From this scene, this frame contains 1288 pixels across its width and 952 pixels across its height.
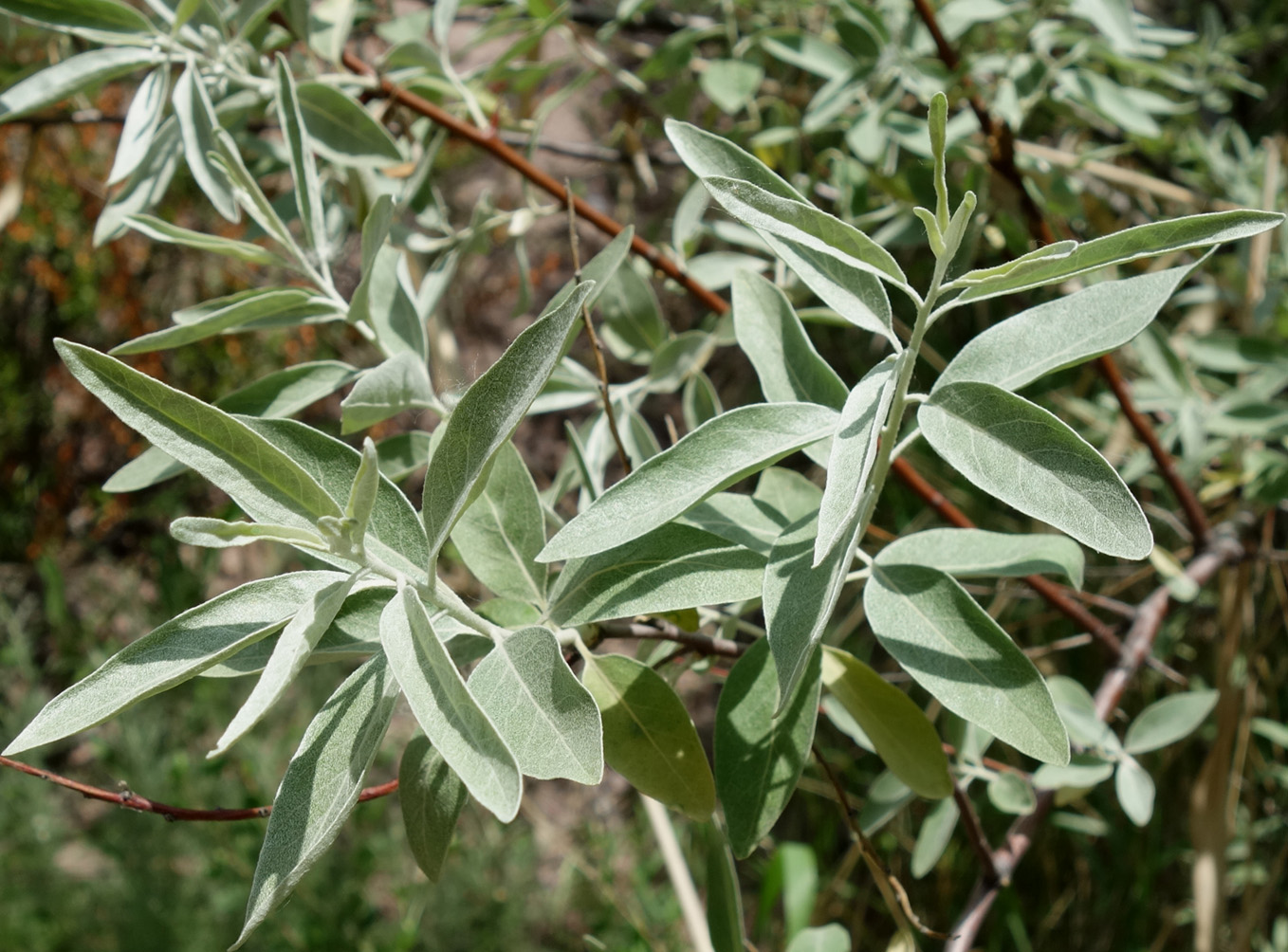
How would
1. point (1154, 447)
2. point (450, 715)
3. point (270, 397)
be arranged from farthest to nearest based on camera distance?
point (1154, 447) → point (270, 397) → point (450, 715)

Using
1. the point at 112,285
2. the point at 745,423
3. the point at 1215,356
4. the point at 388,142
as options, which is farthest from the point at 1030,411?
the point at 112,285

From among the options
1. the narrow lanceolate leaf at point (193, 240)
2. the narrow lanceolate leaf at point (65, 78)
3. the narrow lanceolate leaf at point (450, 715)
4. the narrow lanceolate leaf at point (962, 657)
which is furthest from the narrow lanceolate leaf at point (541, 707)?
the narrow lanceolate leaf at point (65, 78)

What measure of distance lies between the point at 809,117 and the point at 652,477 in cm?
59

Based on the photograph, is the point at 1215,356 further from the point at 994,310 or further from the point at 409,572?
the point at 409,572

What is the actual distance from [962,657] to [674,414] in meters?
1.59

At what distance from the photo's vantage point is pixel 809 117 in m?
0.83

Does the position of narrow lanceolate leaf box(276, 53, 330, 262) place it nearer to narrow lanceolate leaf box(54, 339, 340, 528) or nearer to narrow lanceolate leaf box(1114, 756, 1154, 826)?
narrow lanceolate leaf box(54, 339, 340, 528)

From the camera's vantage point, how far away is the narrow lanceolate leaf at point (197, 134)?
584mm

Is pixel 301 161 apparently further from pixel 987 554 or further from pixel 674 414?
pixel 674 414

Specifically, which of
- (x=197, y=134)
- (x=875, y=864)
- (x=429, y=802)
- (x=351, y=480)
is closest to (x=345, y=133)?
(x=197, y=134)

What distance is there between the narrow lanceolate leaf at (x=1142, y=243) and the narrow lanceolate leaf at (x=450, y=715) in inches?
8.8

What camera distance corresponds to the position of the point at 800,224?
0.34m

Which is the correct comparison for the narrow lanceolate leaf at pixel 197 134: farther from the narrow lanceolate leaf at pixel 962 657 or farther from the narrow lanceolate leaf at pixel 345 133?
the narrow lanceolate leaf at pixel 962 657

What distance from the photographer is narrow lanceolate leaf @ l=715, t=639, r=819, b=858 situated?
430mm
